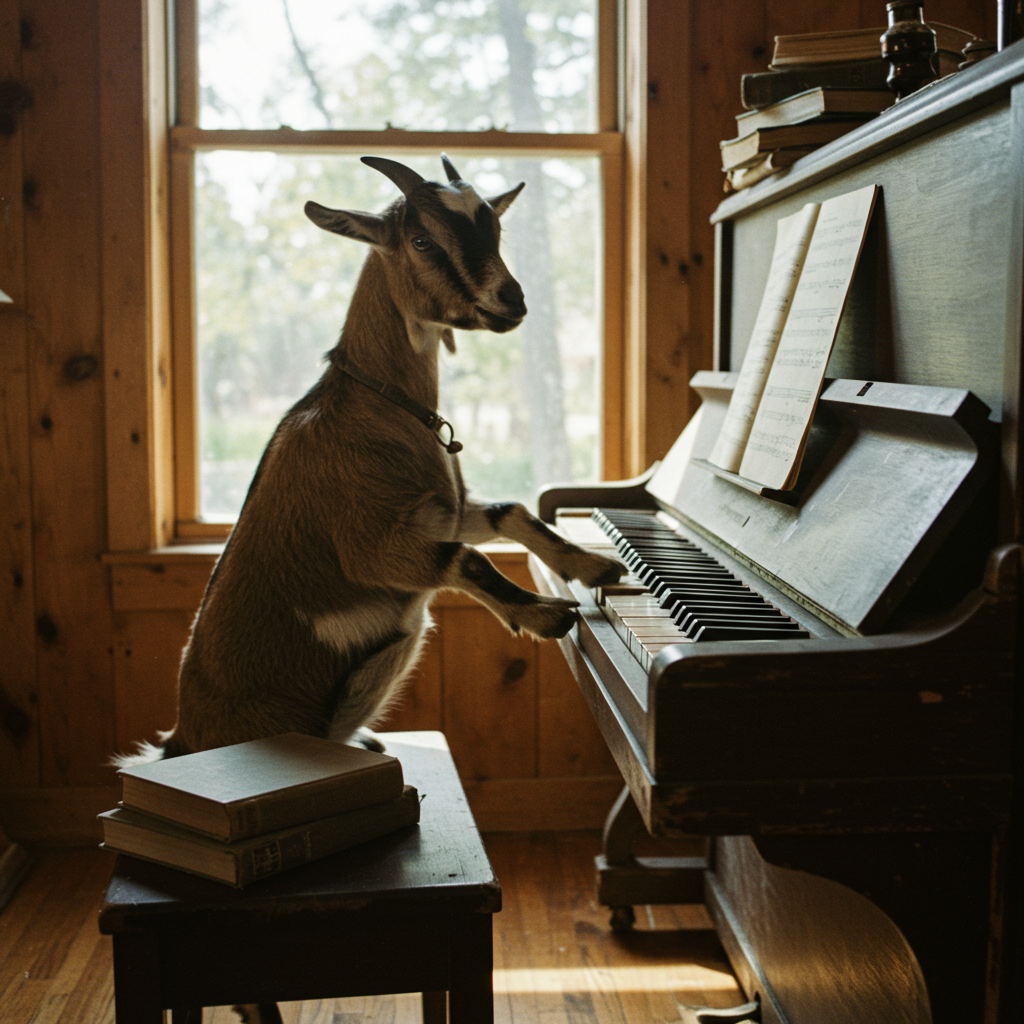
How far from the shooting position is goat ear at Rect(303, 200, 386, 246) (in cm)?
171

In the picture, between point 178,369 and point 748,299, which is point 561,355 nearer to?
point 748,299

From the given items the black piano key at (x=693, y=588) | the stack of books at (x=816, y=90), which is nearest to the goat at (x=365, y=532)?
the black piano key at (x=693, y=588)

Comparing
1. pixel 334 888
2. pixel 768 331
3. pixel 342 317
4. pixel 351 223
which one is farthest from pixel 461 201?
pixel 342 317

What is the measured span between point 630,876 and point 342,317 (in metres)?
1.79

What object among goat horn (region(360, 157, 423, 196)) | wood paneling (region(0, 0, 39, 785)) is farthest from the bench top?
wood paneling (region(0, 0, 39, 785))

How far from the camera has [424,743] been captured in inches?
75.4

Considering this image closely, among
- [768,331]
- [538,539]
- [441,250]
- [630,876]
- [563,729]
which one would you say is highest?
[441,250]

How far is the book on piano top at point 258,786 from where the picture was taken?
4.12 feet

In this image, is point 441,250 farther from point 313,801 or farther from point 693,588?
point 313,801

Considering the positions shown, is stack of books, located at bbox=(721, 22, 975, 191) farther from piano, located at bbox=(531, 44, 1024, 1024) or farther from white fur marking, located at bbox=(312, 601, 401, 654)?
white fur marking, located at bbox=(312, 601, 401, 654)

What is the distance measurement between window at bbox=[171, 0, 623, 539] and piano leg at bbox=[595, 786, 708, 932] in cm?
105

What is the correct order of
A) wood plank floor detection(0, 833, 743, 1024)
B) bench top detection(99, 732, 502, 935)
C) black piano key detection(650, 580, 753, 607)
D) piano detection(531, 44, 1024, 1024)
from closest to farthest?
piano detection(531, 44, 1024, 1024) → bench top detection(99, 732, 502, 935) → black piano key detection(650, 580, 753, 607) → wood plank floor detection(0, 833, 743, 1024)

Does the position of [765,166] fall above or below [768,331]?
above

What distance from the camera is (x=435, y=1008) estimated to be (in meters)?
1.79
